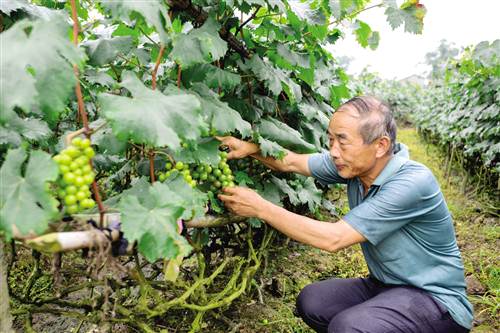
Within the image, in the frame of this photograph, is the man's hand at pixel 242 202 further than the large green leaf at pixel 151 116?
A: Yes

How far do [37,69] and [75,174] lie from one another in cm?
29

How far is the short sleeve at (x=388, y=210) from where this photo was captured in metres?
2.12

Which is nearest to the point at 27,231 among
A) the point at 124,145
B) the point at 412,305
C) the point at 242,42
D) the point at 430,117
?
the point at 124,145

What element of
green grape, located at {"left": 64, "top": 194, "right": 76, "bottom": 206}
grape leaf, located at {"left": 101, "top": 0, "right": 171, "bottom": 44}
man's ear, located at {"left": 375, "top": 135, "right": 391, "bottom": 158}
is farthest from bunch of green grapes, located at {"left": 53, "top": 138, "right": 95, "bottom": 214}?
man's ear, located at {"left": 375, "top": 135, "right": 391, "bottom": 158}

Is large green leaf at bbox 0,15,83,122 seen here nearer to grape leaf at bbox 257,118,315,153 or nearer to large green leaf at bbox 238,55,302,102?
large green leaf at bbox 238,55,302,102

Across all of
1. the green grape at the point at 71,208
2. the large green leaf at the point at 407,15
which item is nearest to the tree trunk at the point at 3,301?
the green grape at the point at 71,208

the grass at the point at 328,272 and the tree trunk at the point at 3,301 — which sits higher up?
the tree trunk at the point at 3,301

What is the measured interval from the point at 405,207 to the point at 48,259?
2.71 metres

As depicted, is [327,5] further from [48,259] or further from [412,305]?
[48,259]

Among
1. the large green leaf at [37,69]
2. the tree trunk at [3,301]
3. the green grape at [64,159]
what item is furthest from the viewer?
the tree trunk at [3,301]

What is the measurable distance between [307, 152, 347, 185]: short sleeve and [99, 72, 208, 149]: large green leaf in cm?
142

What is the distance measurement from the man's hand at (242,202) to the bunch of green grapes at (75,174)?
2.86ft

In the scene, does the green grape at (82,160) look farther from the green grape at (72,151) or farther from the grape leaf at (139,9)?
the grape leaf at (139,9)

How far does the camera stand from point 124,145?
5.33 ft
